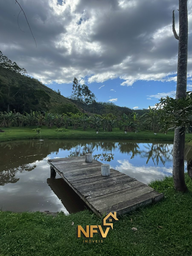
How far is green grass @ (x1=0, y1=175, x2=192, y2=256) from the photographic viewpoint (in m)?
2.21

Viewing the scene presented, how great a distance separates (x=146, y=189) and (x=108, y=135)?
14.2 metres

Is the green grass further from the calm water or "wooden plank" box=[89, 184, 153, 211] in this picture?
the calm water

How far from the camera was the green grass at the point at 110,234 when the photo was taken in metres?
2.21

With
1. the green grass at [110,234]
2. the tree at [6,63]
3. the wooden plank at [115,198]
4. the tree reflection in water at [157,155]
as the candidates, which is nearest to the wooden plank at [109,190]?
the wooden plank at [115,198]

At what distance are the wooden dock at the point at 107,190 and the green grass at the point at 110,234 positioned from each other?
193mm

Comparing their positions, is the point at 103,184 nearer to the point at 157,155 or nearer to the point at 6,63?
the point at 157,155

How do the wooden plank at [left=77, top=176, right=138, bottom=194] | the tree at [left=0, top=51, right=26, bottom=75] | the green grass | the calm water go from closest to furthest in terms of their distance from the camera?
the green grass, the wooden plank at [left=77, top=176, right=138, bottom=194], the calm water, the tree at [left=0, top=51, right=26, bottom=75]

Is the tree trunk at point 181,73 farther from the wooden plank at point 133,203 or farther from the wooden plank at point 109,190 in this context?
the wooden plank at point 109,190

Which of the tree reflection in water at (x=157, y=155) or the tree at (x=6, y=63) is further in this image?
the tree at (x=6, y=63)

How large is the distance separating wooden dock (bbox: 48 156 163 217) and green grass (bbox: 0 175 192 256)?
7.6 inches

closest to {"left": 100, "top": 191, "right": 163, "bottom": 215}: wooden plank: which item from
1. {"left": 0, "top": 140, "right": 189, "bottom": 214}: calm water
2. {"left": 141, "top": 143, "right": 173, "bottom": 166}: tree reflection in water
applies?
{"left": 0, "top": 140, "right": 189, "bottom": 214}: calm water

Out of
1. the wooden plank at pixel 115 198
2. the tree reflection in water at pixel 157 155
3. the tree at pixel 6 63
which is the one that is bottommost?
the tree reflection in water at pixel 157 155

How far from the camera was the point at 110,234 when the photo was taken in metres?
2.55

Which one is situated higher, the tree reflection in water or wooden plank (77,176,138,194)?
wooden plank (77,176,138,194)
